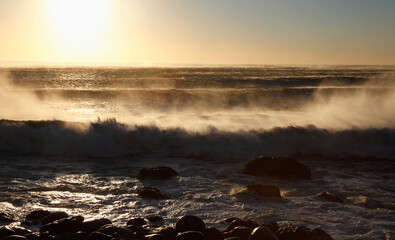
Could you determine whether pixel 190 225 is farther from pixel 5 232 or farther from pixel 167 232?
pixel 5 232

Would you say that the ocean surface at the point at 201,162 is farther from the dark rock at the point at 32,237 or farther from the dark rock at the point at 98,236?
the dark rock at the point at 32,237

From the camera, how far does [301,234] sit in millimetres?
6551

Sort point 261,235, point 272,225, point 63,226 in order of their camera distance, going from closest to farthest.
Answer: point 261,235
point 63,226
point 272,225

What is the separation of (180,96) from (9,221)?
27.1 metres

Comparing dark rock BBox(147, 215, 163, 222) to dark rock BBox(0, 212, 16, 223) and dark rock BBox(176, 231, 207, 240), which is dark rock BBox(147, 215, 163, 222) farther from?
dark rock BBox(0, 212, 16, 223)

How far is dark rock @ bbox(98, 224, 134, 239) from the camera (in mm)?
6543

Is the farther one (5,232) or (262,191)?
(262,191)

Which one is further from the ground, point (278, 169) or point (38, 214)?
point (38, 214)

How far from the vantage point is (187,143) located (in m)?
16.1

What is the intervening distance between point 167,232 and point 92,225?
1.28m

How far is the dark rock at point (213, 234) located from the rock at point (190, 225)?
0.13 m

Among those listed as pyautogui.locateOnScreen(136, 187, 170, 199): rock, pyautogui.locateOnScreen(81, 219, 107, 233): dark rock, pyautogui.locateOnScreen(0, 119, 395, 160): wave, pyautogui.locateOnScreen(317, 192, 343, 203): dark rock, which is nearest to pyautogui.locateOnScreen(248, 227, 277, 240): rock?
pyautogui.locateOnScreen(81, 219, 107, 233): dark rock

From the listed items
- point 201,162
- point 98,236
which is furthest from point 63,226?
point 201,162

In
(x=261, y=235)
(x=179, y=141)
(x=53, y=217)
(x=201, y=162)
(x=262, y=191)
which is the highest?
(x=261, y=235)
